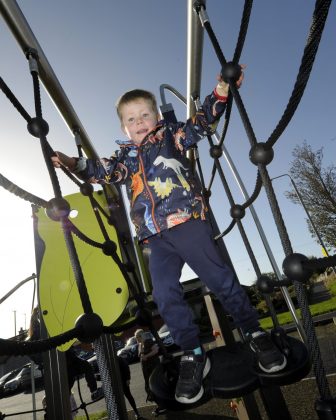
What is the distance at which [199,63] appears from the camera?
1.48m

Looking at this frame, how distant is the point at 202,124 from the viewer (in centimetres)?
139

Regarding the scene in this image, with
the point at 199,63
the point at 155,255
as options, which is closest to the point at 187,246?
the point at 155,255

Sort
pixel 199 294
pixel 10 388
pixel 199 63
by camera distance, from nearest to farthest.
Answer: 1. pixel 199 63
2. pixel 199 294
3. pixel 10 388

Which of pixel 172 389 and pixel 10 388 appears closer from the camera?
pixel 172 389

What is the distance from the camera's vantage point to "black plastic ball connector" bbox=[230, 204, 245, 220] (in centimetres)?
154

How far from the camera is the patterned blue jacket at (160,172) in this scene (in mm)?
1354

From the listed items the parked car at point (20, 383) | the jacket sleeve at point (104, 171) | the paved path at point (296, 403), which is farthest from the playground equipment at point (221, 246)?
the parked car at point (20, 383)

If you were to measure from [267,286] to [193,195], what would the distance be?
53 cm

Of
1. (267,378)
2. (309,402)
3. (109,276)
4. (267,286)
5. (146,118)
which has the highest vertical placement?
(146,118)

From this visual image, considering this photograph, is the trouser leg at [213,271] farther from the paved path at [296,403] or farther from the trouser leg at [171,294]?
the paved path at [296,403]

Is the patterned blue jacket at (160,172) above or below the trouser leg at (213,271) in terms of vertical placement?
above

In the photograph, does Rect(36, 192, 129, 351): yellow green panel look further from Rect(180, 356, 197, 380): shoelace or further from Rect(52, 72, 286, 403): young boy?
Rect(180, 356, 197, 380): shoelace

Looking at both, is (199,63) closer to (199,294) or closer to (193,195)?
(193,195)

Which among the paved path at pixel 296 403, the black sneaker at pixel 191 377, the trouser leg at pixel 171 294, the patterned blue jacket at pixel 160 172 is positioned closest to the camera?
the black sneaker at pixel 191 377
